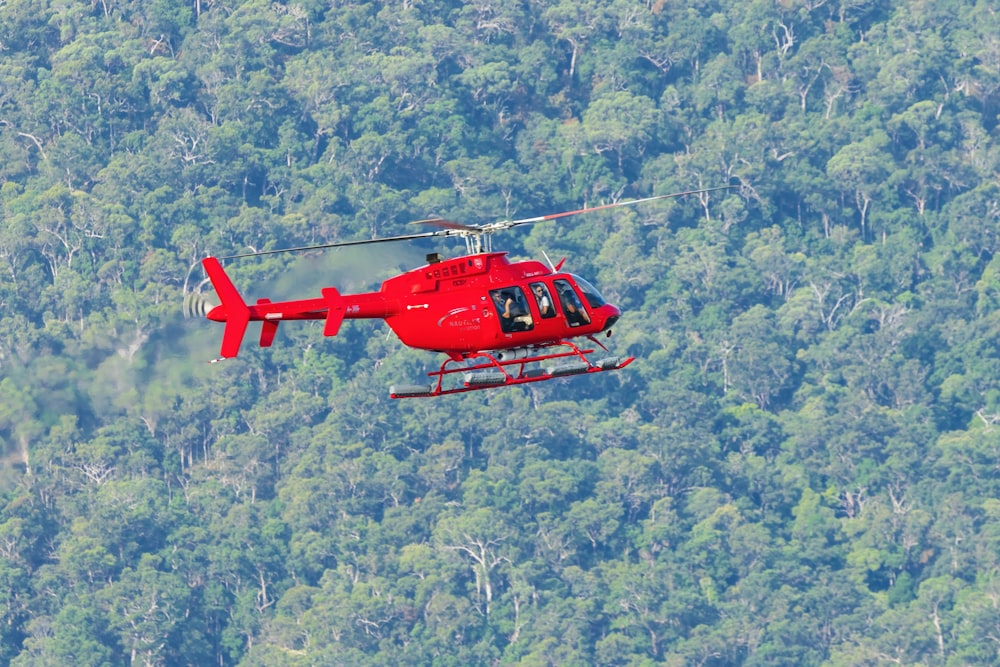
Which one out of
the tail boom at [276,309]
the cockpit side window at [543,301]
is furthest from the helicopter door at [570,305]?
the tail boom at [276,309]

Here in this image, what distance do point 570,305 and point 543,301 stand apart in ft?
1.92

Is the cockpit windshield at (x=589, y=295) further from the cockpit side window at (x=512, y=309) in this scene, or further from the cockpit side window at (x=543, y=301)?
the cockpit side window at (x=512, y=309)

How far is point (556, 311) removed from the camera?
6047 centimetres

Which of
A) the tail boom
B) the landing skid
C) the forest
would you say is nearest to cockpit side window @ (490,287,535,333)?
the landing skid

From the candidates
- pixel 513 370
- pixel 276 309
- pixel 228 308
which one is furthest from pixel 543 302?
pixel 228 308

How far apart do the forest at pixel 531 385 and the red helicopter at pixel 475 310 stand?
169ft

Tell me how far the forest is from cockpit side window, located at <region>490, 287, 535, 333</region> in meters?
52.8

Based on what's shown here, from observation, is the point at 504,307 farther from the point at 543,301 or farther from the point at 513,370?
the point at 513,370

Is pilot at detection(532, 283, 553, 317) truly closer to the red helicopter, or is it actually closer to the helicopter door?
the red helicopter

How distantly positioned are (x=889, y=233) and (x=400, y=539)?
152ft

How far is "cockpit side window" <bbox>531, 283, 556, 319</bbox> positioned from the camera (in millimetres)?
60375

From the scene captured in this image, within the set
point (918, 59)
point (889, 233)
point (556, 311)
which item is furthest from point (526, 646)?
point (556, 311)

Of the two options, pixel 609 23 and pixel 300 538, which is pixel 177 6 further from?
pixel 300 538

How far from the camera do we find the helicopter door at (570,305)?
199ft
